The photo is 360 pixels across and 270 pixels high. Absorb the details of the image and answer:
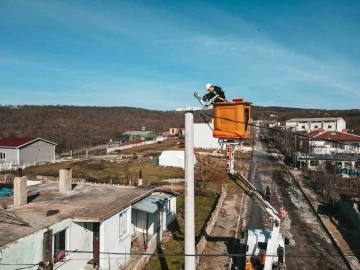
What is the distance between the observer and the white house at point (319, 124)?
265ft

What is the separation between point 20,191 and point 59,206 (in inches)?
64.4

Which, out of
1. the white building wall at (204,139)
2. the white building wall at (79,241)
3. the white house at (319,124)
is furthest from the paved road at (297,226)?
the white house at (319,124)

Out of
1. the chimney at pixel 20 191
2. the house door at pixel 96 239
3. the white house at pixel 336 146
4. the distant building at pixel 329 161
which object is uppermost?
the white house at pixel 336 146

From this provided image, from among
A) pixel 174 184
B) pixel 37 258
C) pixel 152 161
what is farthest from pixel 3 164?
pixel 37 258

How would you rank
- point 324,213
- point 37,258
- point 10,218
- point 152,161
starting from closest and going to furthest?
point 37,258
point 10,218
point 324,213
point 152,161

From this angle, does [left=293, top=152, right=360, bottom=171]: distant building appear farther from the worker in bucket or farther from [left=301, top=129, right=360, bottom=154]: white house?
the worker in bucket

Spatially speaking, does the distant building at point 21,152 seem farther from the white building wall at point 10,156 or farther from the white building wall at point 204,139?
the white building wall at point 204,139

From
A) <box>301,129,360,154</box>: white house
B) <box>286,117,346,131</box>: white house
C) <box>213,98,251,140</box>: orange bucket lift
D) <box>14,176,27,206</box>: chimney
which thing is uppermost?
<box>286,117,346,131</box>: white house

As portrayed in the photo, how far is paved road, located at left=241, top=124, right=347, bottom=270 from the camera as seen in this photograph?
15359mm

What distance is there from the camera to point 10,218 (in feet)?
34.9

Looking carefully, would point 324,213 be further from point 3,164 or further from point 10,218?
point 3,164

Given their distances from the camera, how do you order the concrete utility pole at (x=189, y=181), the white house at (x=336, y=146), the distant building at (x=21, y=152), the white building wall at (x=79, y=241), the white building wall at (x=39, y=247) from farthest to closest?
1. the white house at (x=336, y=146)
2. the distant building at (x=21, y=152)
3. the white building wall at (x=79, y=241)
4. the white building wall at (x=39, y=247)
5. the concrete utility pole at (x=189, y=181)

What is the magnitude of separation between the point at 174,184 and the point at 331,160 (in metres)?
20.9

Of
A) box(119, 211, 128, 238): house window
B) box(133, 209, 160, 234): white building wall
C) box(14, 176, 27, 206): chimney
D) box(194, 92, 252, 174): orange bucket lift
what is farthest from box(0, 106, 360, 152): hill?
box(194, 92, 252, 174): orange bucket lift
